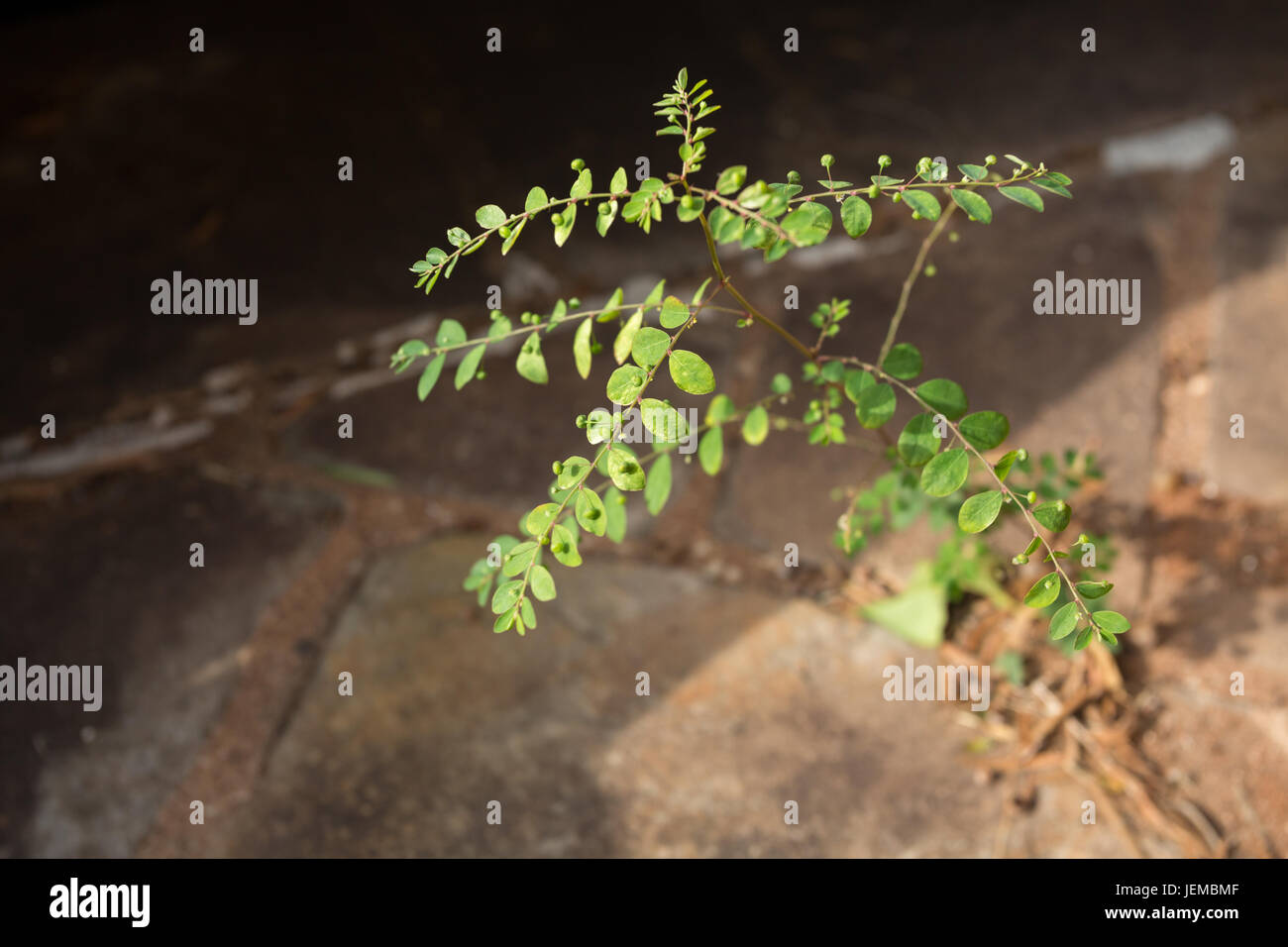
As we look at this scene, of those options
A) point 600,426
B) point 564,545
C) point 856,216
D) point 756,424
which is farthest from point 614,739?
point 856,216

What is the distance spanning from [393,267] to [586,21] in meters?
1.08

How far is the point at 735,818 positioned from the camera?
1.62 metres

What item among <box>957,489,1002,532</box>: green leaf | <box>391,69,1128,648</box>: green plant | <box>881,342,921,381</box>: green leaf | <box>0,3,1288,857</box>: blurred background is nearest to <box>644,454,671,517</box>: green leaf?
<box>391,69,1128,648</box>: green plant

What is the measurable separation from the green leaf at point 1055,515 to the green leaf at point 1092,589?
0.08m

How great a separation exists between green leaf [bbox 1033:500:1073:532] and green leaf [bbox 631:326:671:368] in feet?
1.23

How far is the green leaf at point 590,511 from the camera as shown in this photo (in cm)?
100

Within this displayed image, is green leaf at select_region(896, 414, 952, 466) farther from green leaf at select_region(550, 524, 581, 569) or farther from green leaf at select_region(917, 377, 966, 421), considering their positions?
green leaf at select_region(550, 524, 581, 569)

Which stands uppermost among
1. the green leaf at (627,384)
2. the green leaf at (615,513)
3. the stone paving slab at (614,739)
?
the green leaf at (627,384)

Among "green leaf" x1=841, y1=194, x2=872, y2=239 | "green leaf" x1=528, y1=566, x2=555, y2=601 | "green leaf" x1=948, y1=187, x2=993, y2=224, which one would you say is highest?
"green leaf" x1=948, y1=187, x2=993, y2=224

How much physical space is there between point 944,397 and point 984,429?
0.22ft

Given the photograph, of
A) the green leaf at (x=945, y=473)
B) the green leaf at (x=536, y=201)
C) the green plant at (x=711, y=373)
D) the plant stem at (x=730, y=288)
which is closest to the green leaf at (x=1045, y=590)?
the green plant at (x=711, y=373)

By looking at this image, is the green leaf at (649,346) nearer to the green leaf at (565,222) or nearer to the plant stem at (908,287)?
the green leaf at (565,222)

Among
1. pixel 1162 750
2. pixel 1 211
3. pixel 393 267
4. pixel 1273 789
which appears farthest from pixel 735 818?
pixel 1 211

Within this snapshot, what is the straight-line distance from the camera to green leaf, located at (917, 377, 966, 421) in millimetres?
1085
